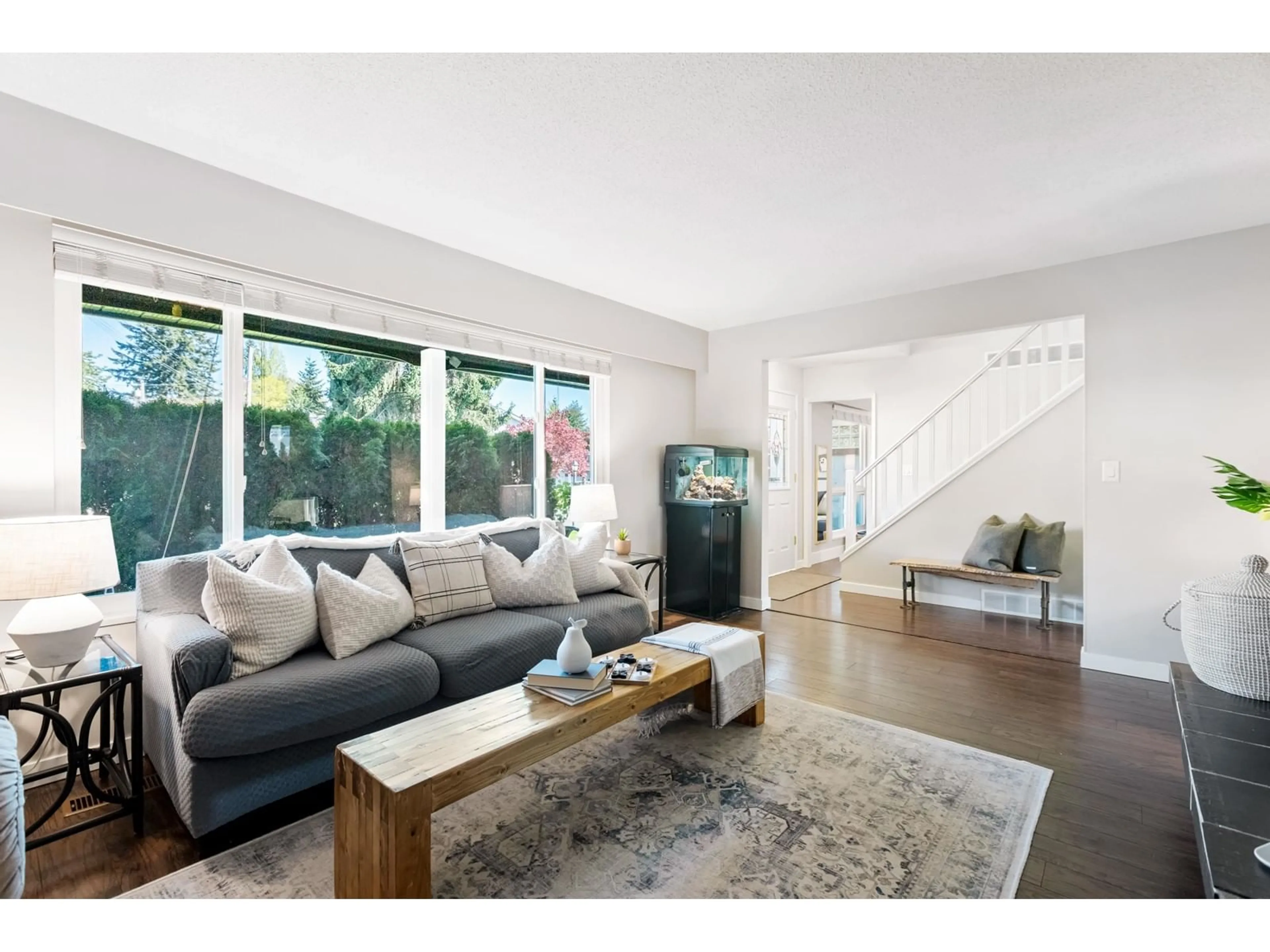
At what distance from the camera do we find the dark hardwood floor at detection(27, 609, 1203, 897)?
162cm

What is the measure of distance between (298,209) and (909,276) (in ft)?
11.7

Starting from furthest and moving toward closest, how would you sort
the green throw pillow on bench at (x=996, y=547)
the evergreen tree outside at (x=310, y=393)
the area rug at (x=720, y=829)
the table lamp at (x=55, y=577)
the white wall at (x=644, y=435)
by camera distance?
the green throw pillow on bench at (x=996, y=547) → the white wall at (x=644, y=435) → the evergreen tree outside at (x=310, y=393) → the table lamp at (x=55, y=577) → the area rug at (x=720, y=829)

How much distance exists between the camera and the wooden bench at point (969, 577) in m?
4.41

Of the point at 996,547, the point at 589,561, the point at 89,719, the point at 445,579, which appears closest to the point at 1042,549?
the point at 996,547

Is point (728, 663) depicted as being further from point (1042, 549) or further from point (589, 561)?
point (1042, 549)

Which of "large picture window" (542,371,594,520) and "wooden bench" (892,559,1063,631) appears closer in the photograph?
"large picture window" (542,371,594,520)

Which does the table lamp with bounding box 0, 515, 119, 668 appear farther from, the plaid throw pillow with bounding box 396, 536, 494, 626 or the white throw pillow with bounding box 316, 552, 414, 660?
the plaid throw pillow with bounding box 396, 536, 494, 626

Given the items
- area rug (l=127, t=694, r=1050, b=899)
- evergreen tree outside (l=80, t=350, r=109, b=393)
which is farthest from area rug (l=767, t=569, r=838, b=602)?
evergreen tree outside (l=80, t=350, r=109, b=393)

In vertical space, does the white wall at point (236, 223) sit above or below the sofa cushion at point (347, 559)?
above

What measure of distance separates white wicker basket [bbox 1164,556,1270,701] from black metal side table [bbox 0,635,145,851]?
387cm

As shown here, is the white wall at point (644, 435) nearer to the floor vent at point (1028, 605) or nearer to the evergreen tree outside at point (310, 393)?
the evergreen tree outside at point (310, 393)

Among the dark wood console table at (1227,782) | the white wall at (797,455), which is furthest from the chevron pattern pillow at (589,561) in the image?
the white wall at (797,455)

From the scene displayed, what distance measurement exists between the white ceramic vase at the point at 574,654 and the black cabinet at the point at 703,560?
8.85 ft
